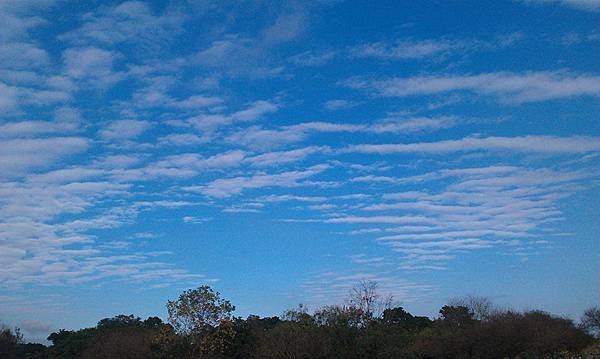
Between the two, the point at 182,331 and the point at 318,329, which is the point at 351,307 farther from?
the point at 182,331

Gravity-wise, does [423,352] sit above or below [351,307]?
below

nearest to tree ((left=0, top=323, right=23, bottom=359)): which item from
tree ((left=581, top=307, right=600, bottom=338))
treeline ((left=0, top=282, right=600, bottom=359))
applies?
treeline ((left=0, top=282, right=600, bottom=359))

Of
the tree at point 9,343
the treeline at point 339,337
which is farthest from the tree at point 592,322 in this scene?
the tree at point 9,343

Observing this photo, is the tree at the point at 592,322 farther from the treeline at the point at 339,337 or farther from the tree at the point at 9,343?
the tree at the point at 9,343

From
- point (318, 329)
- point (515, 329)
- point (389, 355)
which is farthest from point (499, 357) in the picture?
point (318, 329)

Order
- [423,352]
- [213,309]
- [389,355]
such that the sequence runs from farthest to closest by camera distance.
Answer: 1. [423,352]
2. [213,309]
3. [389,355]

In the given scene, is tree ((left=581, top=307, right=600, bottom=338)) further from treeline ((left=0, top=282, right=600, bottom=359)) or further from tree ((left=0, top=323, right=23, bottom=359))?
tree ((left=0, top=323, right=23, bottom=359))

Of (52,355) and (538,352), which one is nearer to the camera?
(538,352)

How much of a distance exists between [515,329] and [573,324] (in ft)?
21.9

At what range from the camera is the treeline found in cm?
4331

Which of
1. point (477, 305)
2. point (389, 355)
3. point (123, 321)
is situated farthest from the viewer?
point (123, 321)

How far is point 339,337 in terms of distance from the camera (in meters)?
43.2

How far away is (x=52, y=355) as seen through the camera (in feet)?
220

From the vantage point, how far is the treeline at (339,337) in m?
43.3
